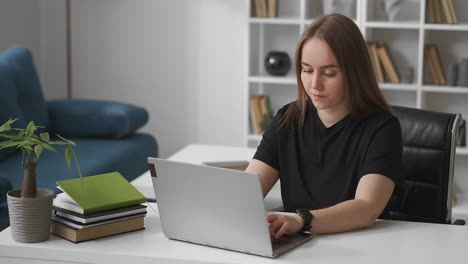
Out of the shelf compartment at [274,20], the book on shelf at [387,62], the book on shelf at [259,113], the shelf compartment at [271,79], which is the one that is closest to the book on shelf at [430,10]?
the book on shelf at [387,62]

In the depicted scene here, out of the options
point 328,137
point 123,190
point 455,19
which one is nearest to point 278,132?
point 328,137

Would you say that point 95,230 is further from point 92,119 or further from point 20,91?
point 92,119

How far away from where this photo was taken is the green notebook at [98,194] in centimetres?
189

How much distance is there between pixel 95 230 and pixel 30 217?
0.15m

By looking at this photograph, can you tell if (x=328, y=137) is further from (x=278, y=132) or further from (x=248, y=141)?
(x=248, y=141)

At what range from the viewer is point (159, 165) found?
6.01 ft

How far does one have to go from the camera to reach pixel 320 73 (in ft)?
6.75

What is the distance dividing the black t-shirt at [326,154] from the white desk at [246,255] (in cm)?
22

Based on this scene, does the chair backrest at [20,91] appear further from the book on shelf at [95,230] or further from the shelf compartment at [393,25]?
the book on shelf at [95,230]

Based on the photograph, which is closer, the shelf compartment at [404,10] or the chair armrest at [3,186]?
the chair armrest at [3,186]

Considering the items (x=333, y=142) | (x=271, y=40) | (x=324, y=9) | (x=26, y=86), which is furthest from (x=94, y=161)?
(x=333, y=142)

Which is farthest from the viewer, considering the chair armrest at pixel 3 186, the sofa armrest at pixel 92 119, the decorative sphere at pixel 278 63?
the decorative sphere at pixel 278 63

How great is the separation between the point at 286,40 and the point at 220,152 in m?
1.77

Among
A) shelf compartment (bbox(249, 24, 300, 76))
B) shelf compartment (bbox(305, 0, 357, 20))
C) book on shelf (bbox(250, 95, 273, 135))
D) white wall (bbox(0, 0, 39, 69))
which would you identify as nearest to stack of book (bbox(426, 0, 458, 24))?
shelf compartment (bbox(305, 0, 357, 20))
